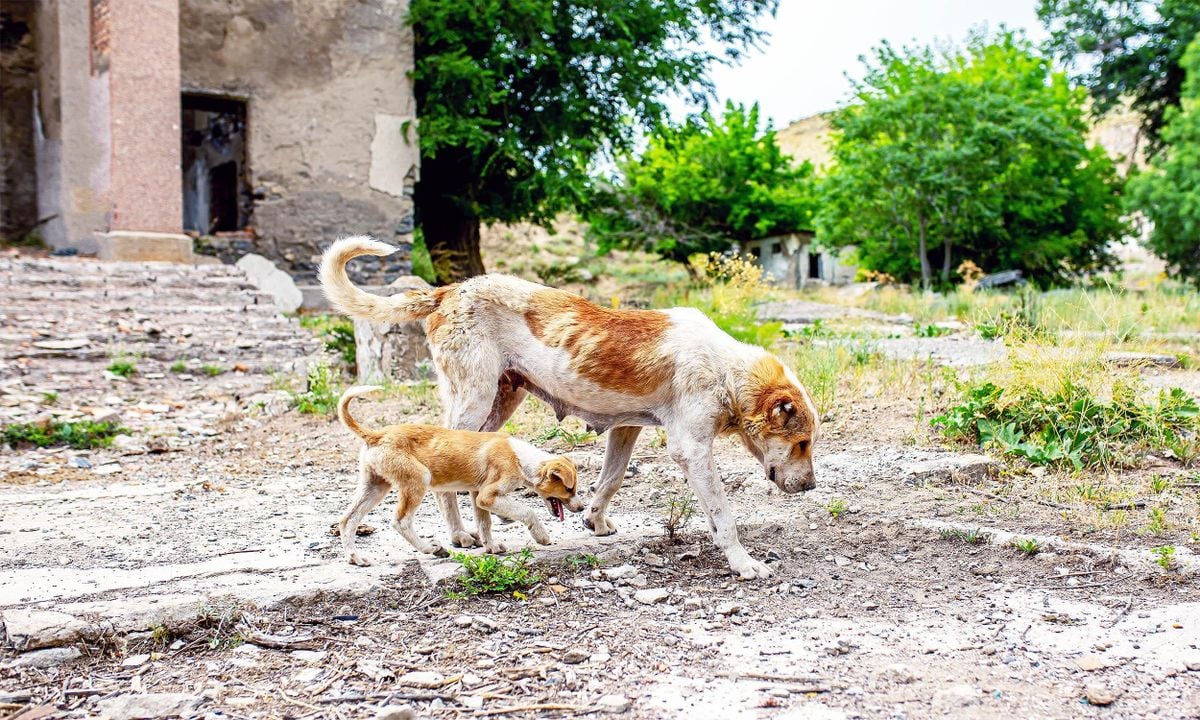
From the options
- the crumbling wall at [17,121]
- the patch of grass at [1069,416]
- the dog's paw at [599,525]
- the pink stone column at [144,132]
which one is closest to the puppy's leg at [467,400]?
the dog's paw at [599,525]

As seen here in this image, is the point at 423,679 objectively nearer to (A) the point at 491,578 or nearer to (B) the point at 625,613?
(A) the point at 491,578

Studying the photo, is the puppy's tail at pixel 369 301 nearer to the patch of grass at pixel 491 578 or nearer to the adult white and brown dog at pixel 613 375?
the adult white and brown dog at pixel 613 375

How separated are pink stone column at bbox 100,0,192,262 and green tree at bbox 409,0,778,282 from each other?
161 inches

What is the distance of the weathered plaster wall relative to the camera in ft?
47.3

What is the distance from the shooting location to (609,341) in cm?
466

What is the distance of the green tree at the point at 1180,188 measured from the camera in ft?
72.3

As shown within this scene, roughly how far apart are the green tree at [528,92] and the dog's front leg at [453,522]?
1151 cm

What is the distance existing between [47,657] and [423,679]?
1.36 metres

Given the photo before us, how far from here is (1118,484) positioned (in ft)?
19.1

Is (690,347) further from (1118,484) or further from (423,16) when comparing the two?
(423,16)

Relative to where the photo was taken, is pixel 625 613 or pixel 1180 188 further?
pixel 1180 188

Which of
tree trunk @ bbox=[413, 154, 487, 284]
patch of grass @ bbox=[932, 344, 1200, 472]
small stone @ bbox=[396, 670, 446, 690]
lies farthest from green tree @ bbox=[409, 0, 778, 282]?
small stone @ bbox=[396, 670, 446, 690]

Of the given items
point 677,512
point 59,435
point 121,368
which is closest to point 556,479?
point 677,512

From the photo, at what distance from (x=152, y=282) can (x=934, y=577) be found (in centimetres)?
989
